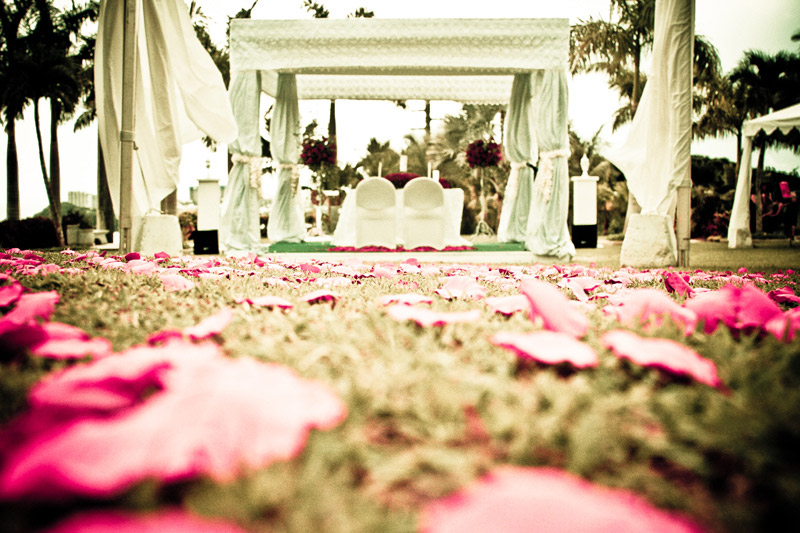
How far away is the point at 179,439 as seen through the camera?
365mm

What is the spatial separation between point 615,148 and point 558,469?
557 centimetres

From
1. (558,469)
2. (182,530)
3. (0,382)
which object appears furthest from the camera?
(0,382)

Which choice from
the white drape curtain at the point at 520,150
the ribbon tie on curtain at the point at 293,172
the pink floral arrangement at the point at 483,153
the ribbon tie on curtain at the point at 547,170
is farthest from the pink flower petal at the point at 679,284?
the ribbon tie on curtain at the point at 293,172

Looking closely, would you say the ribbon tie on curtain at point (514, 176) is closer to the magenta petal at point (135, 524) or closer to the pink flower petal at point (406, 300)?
the pink flower petal at point (406, 300)

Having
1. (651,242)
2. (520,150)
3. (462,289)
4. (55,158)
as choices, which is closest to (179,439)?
(462,289)

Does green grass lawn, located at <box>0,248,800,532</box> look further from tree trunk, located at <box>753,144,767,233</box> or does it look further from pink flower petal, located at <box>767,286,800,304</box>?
tree trunk, located at <box>753,144,767,233</box>

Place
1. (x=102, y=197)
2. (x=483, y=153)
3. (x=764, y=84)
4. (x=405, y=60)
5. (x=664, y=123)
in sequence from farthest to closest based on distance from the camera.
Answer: (x=764, y=84), (x=102, y=197), (x=483, y=153), (x=405, y=60), (x=664, y=123)

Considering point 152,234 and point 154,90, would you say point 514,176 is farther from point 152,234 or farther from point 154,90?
point 152,234

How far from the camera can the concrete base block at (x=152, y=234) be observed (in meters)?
4.29

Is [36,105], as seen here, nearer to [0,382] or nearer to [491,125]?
Result: [491,125]

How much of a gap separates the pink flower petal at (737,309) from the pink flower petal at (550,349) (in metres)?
0.48

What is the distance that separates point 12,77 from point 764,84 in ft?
108

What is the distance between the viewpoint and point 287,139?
9.84 m

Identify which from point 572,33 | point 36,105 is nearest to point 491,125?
point 572,33
